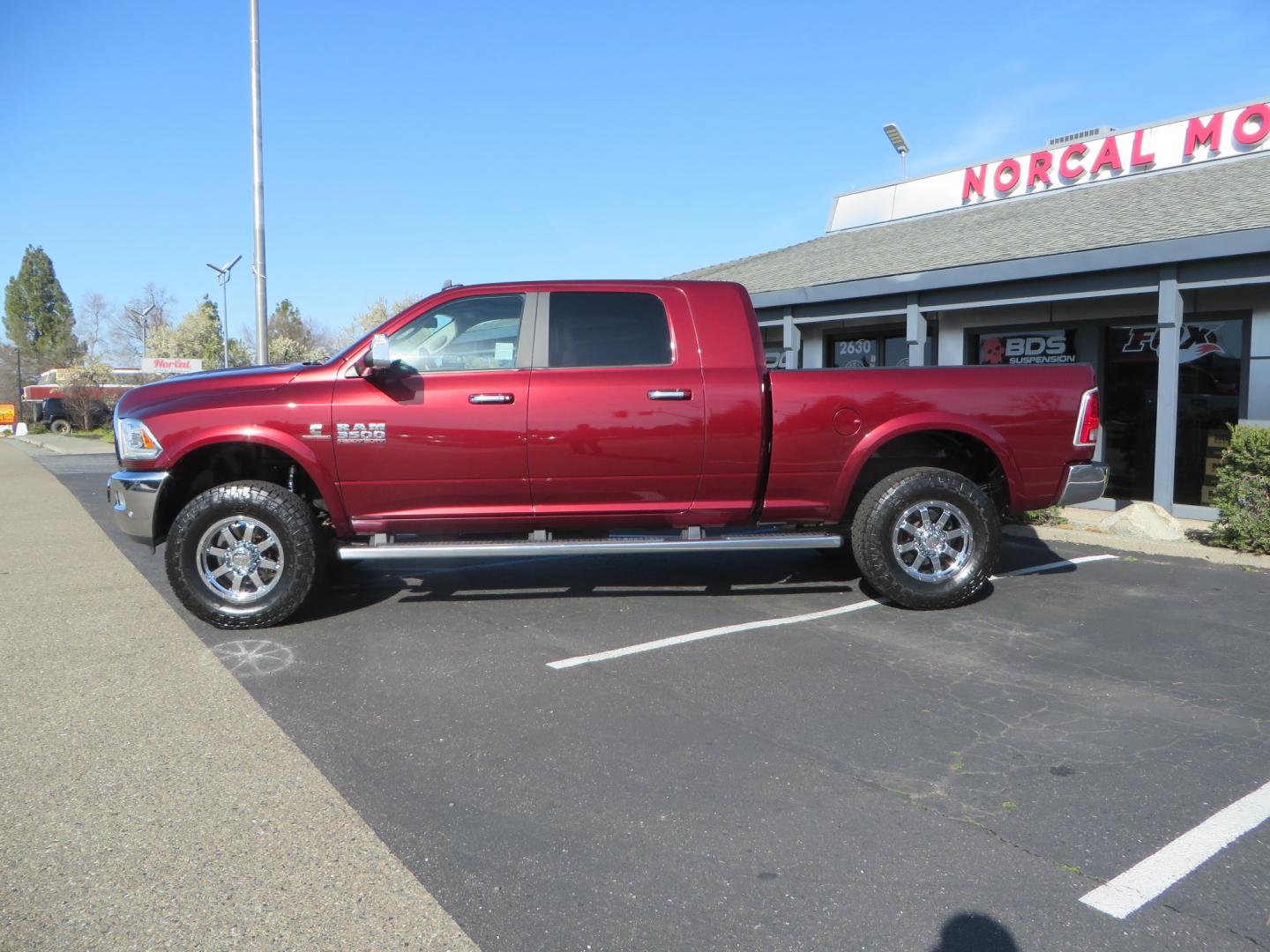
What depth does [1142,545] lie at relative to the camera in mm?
8484

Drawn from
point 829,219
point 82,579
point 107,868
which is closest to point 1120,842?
point 107,868

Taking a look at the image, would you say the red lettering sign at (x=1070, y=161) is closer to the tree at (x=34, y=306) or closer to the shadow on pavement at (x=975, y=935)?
the shadow on pavement at (x=975, y=935)

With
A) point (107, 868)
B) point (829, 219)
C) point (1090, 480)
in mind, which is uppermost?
point (829, 219)

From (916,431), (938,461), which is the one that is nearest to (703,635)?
(916,431)

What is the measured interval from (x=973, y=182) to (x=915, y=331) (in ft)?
16.0

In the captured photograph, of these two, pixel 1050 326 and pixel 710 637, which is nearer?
→ pixel 710 637

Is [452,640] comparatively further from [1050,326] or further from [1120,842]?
[1050,326]

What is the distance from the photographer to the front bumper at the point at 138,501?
18.0 ft

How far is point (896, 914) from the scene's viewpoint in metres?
2.58

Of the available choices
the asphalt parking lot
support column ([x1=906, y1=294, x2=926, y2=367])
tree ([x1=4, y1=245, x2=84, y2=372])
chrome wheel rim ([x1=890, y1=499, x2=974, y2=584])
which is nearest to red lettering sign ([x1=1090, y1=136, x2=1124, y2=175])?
support column ([x1=906, y1=294, x2=926, y2=367])

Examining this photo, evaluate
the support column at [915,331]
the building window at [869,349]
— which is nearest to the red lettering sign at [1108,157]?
the building window at [869,349]

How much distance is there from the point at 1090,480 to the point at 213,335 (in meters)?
89.8

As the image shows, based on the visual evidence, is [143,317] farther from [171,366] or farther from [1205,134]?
[1205,134]

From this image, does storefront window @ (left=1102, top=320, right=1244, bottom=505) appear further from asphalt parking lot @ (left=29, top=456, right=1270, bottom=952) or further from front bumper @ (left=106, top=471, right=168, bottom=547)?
front bumper @ (left=106, top=471, right=168, bottom=547)
